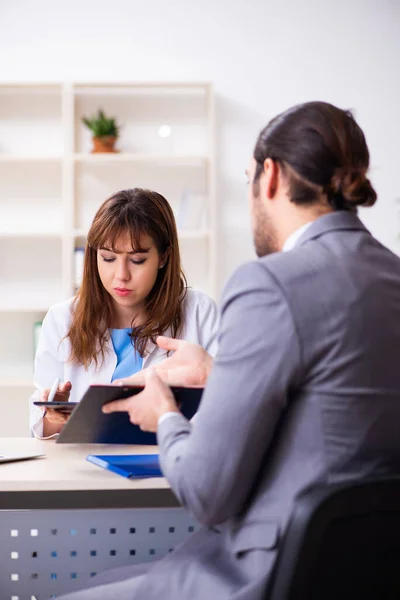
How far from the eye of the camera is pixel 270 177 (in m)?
1.20

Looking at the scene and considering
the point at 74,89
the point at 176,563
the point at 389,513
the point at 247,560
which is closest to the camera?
the point at 389,513

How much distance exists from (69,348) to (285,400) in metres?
1.45

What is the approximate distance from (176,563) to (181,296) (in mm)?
1417

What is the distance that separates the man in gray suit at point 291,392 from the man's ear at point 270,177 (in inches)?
1.8

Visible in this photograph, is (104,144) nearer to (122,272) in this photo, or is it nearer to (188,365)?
(122,272)

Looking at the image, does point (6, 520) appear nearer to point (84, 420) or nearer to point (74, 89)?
point (84, 420)

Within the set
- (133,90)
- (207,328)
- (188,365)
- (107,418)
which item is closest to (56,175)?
(133,90)

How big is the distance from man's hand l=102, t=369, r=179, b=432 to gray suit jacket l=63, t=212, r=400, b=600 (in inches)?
6.8

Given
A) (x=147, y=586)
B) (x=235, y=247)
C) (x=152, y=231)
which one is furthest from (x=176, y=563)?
(x=235, y=247)

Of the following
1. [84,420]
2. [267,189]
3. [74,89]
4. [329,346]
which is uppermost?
[74,89]

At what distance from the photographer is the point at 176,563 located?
1176mm

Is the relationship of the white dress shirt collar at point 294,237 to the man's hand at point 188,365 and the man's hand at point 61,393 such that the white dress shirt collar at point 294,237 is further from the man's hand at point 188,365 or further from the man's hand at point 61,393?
the man's hand at point 61,393

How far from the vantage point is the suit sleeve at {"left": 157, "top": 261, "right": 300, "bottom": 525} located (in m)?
1.03

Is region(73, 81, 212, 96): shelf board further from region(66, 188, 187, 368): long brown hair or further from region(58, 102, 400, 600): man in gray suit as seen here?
region(58, 102, 400, 600): man in gray suit
